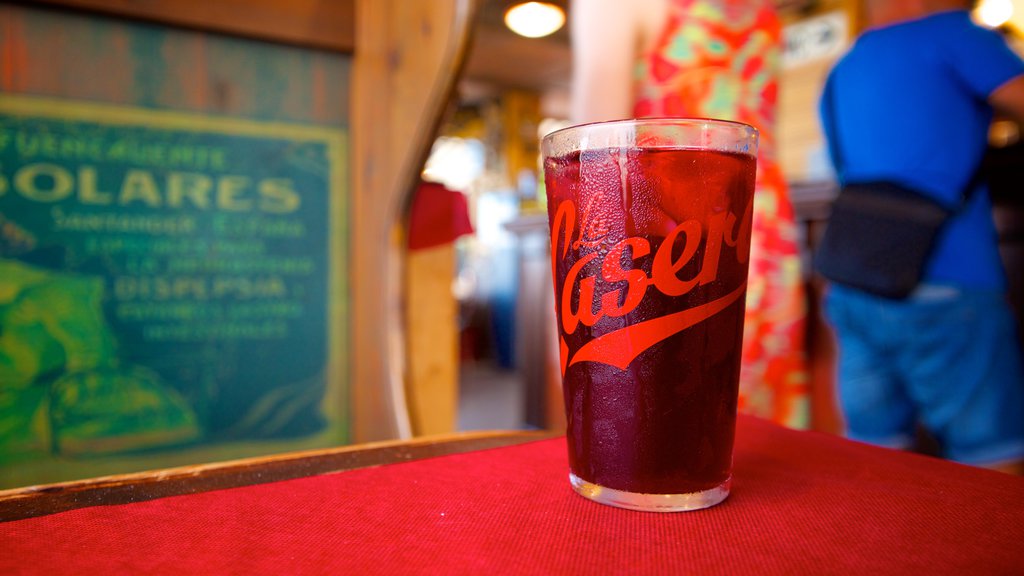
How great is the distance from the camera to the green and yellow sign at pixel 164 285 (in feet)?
4.55

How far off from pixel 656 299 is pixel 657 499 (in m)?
0.12

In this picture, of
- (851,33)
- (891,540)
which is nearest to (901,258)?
(891,540)

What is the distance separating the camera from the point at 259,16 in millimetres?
1570

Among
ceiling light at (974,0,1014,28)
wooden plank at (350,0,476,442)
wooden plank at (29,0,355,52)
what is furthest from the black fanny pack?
ceiling light at (974,0,1014,28)

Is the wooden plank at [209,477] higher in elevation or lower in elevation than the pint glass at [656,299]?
lower

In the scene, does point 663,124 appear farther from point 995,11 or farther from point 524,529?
point 995,11

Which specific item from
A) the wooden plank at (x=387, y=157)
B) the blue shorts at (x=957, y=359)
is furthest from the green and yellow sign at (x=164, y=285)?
the blue shorts at (x=957, y=359)

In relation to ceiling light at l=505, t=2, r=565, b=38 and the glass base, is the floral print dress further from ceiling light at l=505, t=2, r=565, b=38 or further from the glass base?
ceiling light at l=505, t=2, r=565, b=38

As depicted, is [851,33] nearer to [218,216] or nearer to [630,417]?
[218,216]

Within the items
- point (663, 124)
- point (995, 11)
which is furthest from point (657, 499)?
point (995, 11)

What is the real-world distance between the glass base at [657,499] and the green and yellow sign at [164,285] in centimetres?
134

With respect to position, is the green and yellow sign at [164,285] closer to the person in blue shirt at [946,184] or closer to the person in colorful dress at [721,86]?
the person in colorful dress at [721,86]

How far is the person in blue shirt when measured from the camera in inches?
52.9

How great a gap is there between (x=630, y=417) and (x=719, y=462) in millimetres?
69
